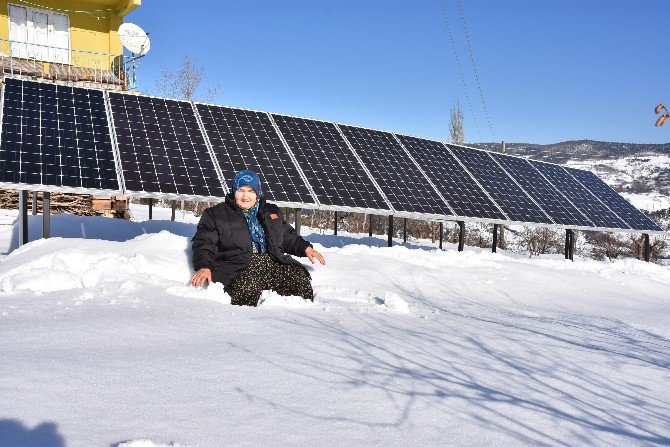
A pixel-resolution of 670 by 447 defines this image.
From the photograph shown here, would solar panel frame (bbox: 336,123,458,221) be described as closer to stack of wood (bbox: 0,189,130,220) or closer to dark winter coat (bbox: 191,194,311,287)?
dark winter coat (bbox: 191,194,311,287)

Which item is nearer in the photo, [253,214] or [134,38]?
[253,214]

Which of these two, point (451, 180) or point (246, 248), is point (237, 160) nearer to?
point (246, 248)

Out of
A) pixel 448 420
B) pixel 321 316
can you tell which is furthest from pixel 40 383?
pixel 321 316

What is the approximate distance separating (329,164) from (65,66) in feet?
36.7

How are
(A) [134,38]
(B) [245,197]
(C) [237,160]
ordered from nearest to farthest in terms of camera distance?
(B) [245,197]
(C) [237,160]
(A) [134,38]

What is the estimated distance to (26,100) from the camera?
8570 mm

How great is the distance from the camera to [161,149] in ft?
28.2

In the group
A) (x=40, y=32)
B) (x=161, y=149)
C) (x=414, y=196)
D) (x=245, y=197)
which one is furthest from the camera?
(x=40, y=32)

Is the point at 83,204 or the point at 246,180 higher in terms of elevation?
the point at 246,180

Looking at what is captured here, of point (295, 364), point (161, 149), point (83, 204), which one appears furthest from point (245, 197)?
point (83, 204)

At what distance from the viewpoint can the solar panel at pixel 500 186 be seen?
1144cm

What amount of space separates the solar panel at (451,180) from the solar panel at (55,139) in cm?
636

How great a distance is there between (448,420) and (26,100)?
28.7 ft

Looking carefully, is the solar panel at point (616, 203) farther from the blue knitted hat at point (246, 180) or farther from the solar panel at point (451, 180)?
the blue knitted hat at point (246, 180)
